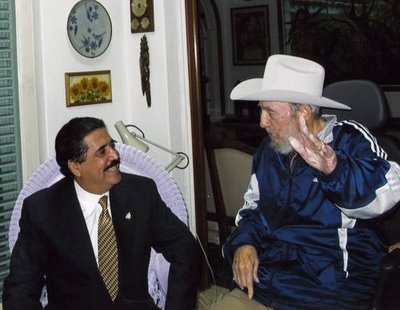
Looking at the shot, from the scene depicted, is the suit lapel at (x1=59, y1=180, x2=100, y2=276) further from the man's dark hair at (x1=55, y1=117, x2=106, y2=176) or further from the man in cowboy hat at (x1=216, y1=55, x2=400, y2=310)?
the man in cowboy hat at (x1=216, y1=55, x2=400, y2=310)

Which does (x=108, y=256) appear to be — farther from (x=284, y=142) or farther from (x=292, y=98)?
(x=292, y=98)

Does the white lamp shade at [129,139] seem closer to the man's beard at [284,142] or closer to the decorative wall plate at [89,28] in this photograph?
the decorative wall plate at [89,28]

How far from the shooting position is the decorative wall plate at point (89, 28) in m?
2.83

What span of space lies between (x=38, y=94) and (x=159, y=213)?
3.45 feet

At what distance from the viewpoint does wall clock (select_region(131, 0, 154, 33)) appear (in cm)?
311

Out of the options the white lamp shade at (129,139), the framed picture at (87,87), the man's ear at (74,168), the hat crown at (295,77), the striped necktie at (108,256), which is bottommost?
the striped necktie at (108,256)

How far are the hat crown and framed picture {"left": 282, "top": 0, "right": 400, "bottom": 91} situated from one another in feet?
3.44

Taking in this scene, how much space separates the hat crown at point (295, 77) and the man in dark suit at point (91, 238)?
0.58 metres

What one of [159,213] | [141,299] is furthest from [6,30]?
[141,299]

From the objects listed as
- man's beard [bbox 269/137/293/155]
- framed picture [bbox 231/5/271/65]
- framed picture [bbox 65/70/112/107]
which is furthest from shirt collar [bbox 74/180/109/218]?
framed picture [bbox 231/5/271/65]

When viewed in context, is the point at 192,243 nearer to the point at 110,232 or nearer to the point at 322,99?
the point at 110,232

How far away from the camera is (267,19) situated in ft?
11.4

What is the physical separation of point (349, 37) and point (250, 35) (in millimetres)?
742

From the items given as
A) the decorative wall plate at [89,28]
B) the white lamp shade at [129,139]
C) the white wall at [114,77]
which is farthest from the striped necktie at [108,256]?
the decorative wall plate at [89,28]
